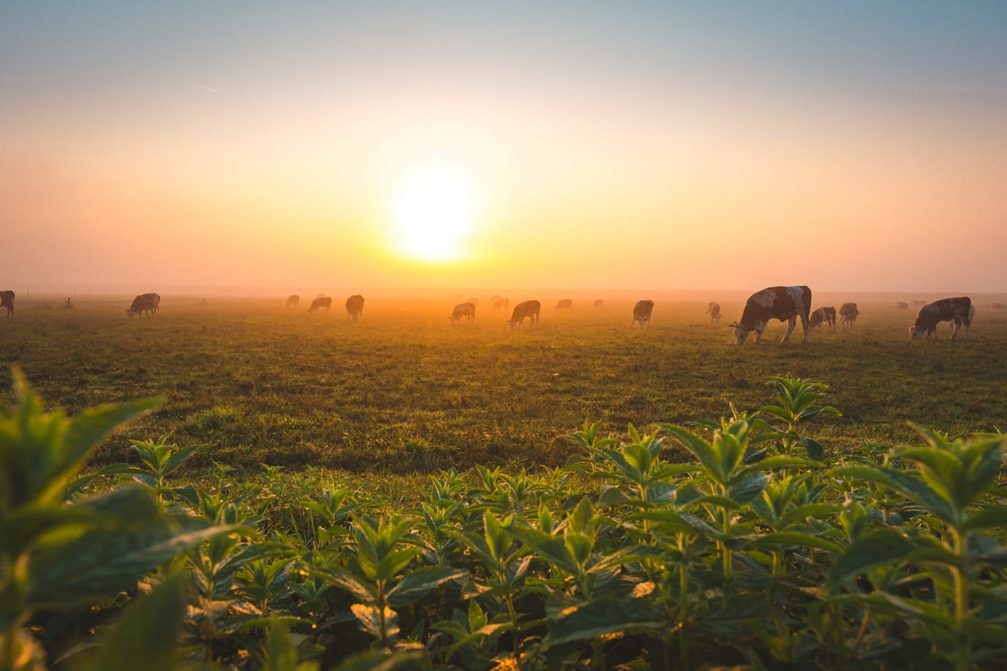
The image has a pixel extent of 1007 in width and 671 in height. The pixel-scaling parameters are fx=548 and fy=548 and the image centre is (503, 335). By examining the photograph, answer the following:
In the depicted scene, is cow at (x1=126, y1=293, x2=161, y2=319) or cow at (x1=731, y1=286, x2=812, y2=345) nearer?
cow at (x1=731, y1=286, x2=812, y2=345)

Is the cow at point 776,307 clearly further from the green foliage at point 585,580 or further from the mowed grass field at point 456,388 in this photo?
the green foliage at point 585,580

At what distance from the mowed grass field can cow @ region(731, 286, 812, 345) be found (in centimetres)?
110

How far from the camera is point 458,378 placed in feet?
49.0

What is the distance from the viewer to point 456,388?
534 inches

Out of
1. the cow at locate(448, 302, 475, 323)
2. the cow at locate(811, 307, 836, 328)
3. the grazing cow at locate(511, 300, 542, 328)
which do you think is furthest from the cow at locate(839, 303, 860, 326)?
the cow at locate(448, 302, 475, 323)

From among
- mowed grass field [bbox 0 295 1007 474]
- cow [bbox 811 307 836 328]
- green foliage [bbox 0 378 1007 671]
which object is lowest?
mowed grass field [bbox 0 295 1007 474]

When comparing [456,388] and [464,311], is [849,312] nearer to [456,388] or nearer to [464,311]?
[464,311]

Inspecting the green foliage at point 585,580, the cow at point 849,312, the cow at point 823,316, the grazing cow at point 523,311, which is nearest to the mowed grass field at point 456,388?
the green foliage at point 585,580

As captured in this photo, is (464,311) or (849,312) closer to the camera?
(849,312)

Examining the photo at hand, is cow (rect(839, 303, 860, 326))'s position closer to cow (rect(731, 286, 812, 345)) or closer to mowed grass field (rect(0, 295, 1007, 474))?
mowed grass field (rect(0, 295, 1007, 474))

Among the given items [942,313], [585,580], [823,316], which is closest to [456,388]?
[585,580]

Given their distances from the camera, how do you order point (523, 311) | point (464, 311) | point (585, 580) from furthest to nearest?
point (464, 311)
point (523, 311)
point (585, 580)

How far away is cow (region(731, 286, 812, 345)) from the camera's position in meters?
23.7

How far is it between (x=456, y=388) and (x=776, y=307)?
17200 mm
